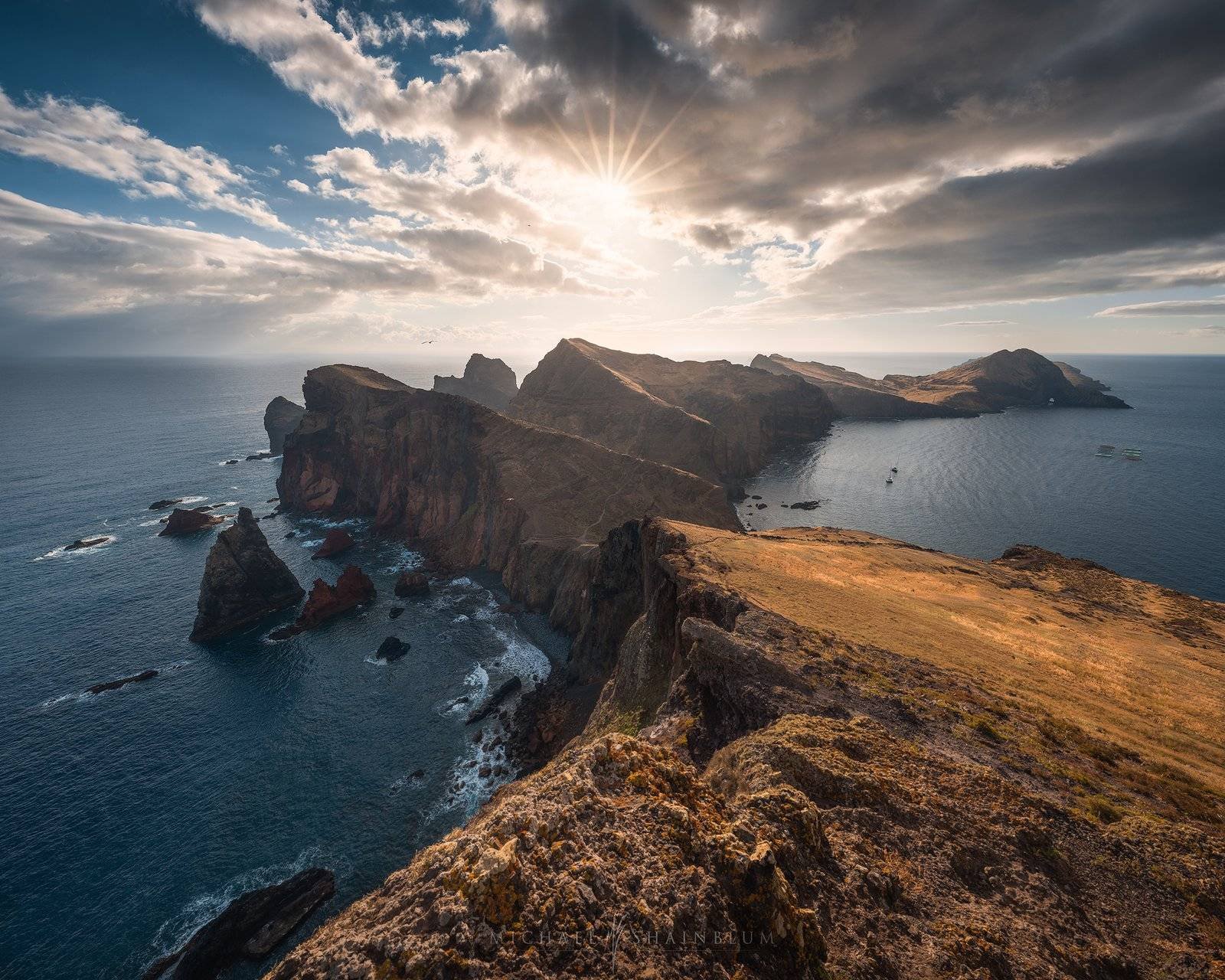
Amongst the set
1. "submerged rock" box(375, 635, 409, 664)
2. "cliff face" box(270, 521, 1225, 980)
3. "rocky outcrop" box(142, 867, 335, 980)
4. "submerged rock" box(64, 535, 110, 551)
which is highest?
"cliff face" box(270, 521, 1225, 980)

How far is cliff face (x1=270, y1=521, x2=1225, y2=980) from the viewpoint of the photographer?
30.1ft

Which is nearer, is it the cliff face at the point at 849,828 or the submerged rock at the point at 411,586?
the cliff face at the point at 849,828

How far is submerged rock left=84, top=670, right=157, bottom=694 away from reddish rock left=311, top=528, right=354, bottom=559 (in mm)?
33664

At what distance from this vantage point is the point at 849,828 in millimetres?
14383

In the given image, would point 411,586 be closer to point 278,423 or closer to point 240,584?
point 240,584

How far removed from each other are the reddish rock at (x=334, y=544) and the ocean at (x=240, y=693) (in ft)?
7.93

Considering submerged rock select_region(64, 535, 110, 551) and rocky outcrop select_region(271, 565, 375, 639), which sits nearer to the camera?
rocky outcrop select_region(271, 565, 375, 639)

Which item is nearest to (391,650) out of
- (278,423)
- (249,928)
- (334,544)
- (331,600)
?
(331,600)

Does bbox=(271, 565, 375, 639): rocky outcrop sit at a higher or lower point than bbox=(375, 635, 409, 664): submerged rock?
higher

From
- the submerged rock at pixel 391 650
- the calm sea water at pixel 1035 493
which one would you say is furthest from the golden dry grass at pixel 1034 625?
the calm sea water at pixel 1035 493

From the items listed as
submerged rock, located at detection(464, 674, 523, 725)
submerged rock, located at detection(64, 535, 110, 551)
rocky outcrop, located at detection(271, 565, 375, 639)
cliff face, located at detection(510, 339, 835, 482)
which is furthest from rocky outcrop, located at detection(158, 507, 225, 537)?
submerged rock, located at detection(464, 674, 523, 725)

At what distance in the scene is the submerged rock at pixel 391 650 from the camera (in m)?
62.6

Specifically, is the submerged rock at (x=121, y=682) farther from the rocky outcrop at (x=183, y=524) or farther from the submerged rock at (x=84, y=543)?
the submerged rock at (x=84, y=543)

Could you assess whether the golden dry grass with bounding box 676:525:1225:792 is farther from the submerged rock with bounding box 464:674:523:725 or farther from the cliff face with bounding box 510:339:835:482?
the cliff face with bounding box 510:339:835:482
